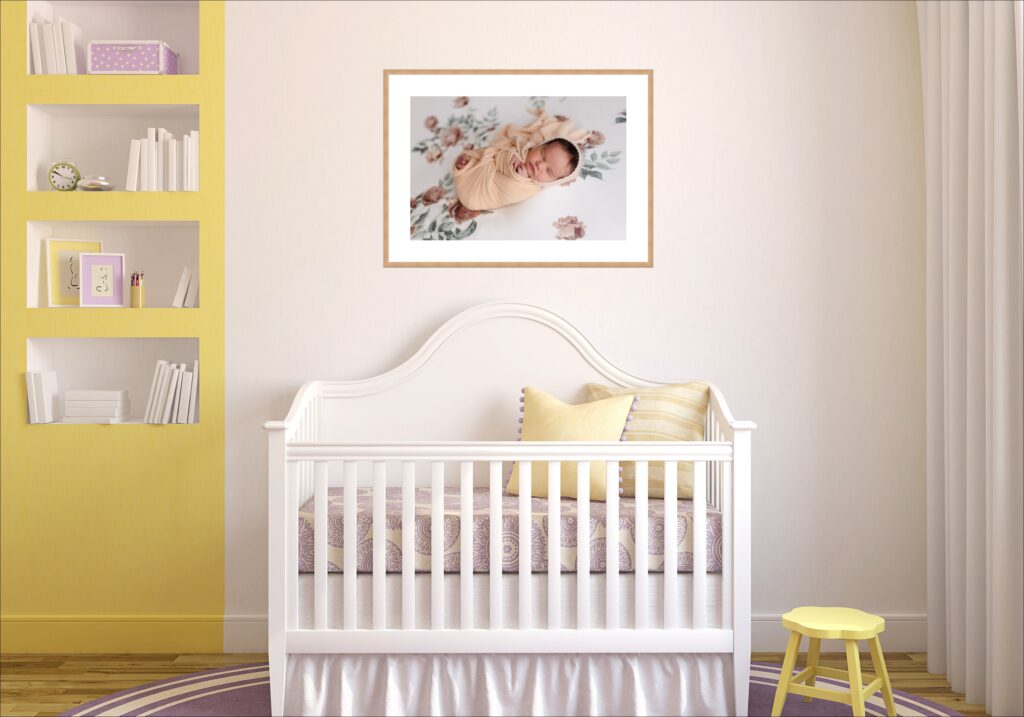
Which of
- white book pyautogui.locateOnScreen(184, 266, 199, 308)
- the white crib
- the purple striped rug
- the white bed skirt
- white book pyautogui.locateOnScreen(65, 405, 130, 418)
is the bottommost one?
the purple striped rug

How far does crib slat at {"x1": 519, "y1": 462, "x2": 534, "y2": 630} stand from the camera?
2.26 m

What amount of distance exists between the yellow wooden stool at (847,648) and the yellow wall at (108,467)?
6.00 ft

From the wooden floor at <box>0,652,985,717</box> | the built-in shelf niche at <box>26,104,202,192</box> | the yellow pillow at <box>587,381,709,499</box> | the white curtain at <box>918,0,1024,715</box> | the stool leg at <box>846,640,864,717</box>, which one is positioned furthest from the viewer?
the built-in shelf niche at <box>26,104,202,192</box>

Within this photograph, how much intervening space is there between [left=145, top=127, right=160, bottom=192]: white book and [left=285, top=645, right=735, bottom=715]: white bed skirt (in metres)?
1.65

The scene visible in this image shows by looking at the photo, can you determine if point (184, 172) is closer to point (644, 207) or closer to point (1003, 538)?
point (644, 207)

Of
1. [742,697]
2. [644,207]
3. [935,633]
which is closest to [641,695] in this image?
[742,697]

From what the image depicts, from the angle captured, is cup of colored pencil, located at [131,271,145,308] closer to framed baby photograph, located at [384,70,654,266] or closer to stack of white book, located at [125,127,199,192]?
stack of white book, located at [125,127,199,192]

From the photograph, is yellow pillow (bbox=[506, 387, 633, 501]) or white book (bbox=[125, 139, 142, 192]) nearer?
yellow pillow (bbox=[506, 387, 633, 501])

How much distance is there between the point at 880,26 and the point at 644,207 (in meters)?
0.99

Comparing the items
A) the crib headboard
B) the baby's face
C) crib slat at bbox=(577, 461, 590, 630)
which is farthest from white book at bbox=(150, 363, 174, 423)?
crib slat at bbox=(577, 461, 590, 630)

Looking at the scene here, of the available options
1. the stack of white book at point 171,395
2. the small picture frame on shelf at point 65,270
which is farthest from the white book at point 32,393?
the stack of white book at point 171,395

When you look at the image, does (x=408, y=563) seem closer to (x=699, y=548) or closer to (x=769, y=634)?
(x=699, y=548)

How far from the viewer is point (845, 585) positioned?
9.93ft

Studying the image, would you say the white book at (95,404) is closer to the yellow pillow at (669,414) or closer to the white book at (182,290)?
the white book at (182,290)
